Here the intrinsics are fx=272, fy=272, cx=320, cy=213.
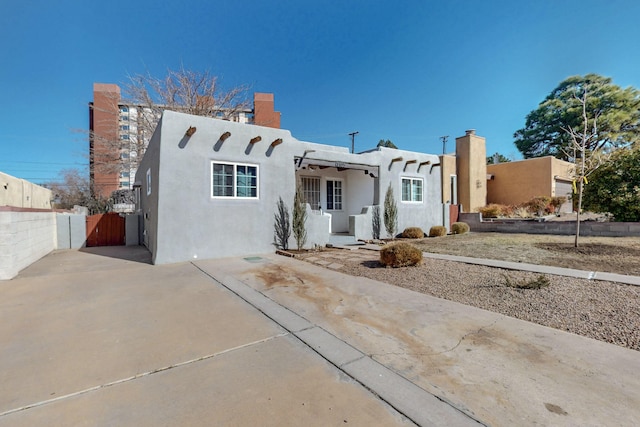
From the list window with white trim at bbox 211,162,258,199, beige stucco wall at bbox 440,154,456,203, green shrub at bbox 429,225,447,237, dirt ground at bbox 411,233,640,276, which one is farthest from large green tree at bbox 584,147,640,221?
window with white trim at bbox 211,162,258,199

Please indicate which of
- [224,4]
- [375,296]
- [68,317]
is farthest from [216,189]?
[224,4]

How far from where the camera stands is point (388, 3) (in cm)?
1063

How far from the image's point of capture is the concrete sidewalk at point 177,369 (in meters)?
1.98

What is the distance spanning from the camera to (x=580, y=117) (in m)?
20.6

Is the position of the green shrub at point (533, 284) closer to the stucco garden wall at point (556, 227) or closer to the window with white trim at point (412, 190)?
the window with white trim at point (412, 190)

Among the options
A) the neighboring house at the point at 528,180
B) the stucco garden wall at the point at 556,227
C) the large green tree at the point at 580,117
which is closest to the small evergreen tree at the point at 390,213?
Answer: the stucco garden wall at the point at 556,227

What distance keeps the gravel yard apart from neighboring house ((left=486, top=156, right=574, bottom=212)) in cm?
1708

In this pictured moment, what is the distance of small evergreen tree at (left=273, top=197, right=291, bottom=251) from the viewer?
9.62m

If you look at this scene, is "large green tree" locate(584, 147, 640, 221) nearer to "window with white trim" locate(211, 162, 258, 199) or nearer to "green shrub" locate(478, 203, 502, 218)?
"green shrub" locate(478, 203, 502, 218)

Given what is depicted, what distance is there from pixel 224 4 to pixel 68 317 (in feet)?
39.9

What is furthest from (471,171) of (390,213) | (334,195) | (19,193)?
(19,193)

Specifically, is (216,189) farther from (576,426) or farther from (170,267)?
(576,426)

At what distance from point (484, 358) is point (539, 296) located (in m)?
2.62

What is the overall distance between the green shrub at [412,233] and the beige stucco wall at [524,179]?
12296mm
